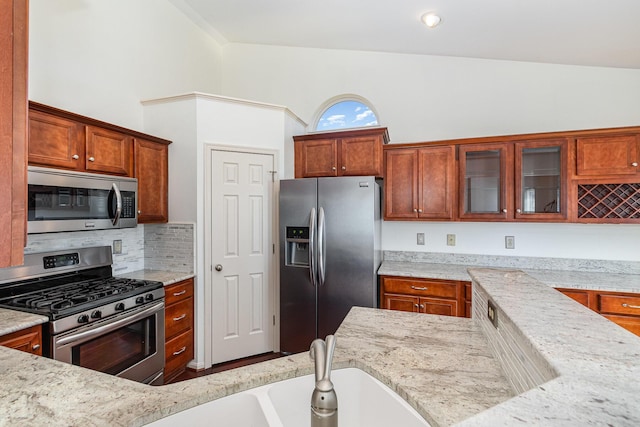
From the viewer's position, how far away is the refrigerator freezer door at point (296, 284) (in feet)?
9.84

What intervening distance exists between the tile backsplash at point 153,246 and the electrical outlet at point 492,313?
2488 millimetres

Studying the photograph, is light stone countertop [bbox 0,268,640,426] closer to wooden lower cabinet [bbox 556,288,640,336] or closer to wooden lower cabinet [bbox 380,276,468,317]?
wooden lower cabinet [bbox 380,276,468,317]

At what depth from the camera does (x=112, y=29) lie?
288cm

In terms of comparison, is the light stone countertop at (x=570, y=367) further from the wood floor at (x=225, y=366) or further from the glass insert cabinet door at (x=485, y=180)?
the wood floor at (x=225, y=366)

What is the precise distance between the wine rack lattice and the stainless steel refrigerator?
1.74 metres

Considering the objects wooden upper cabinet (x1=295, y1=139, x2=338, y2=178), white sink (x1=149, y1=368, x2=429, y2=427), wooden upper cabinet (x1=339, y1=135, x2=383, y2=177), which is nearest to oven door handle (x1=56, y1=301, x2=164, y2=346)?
white sink (x1=149, y1=368, x2=429, y2=427)

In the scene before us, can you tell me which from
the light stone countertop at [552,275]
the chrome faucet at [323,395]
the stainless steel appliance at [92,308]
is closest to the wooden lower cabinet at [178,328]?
the stainless steel appliance at [92,308]

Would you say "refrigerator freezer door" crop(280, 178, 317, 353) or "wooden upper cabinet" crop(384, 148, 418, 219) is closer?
"refrigerator freezer door" crop(280, 178, 317, 353)

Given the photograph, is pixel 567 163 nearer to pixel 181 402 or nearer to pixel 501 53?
pixel 501 53

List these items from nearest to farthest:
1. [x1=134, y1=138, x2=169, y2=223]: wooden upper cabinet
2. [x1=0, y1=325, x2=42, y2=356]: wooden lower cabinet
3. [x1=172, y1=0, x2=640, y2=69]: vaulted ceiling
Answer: [x1=0, y1=325, x2=42, y2=356]: wooden lower cabinet → [x1=172, y1=0, x2=640, y2=69]: vaulted ceiling → [x1=134, y1=138, x2=169, y2=223]: wooden upper cabinet

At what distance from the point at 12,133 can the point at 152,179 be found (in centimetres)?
256

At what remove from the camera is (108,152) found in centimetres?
249

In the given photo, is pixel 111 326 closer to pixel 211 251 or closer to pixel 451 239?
pixel 211 251

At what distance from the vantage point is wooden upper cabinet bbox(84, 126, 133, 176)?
2350 millimetres
